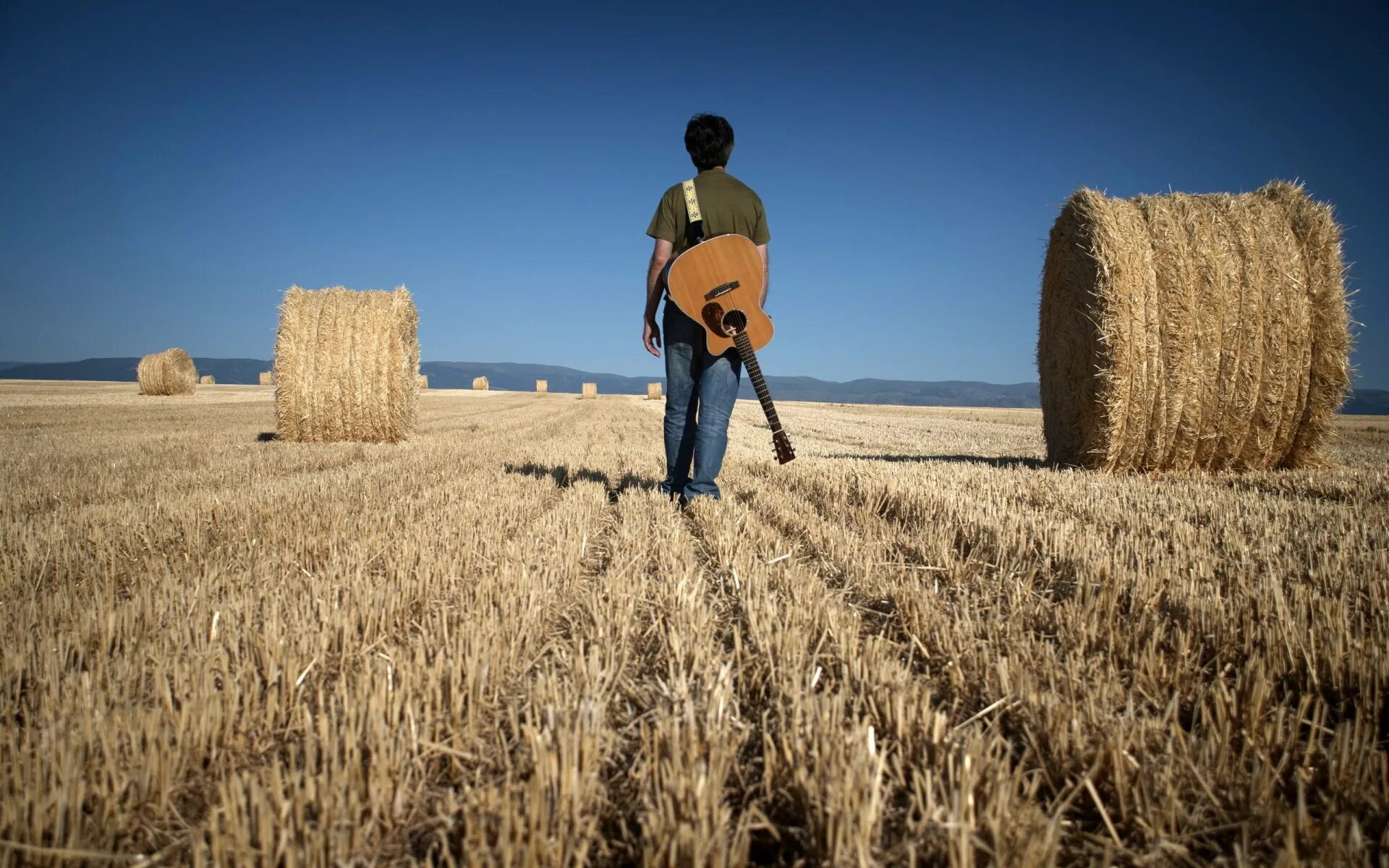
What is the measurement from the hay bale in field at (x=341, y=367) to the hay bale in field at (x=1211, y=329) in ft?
27.9

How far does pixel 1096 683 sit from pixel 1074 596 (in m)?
0.68

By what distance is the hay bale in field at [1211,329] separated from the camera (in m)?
5.25

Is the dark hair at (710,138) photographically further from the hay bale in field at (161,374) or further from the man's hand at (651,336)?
the hay bale in field at (161,374)

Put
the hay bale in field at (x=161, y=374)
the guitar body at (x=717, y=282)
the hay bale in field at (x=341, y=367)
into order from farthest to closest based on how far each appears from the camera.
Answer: the hay bale in field at (x=161, y=374)
the hay bale in field at (x=341, y=367)
the guitar body at (x=717, y=282)

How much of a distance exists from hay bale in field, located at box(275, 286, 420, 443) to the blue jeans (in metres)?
6.46

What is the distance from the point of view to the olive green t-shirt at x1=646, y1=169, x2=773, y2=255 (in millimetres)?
3648

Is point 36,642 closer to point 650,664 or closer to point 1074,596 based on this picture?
point 650,664

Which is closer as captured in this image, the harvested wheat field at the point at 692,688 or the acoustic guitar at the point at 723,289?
the harvested wheat field at the point at 692,688

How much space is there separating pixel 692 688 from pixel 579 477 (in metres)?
3.93

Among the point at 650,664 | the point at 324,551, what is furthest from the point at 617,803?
the point at 324,551

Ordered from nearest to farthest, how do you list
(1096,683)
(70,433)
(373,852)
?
(373,852) < (1096,683) < (70,433)

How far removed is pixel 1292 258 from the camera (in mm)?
5305

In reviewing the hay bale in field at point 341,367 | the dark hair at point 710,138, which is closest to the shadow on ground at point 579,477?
the dark hair at point 710,138

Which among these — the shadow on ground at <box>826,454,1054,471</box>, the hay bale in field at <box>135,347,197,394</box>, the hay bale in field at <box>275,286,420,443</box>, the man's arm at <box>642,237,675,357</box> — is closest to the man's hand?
the man's arm at <box>642,237,675,357</box>
